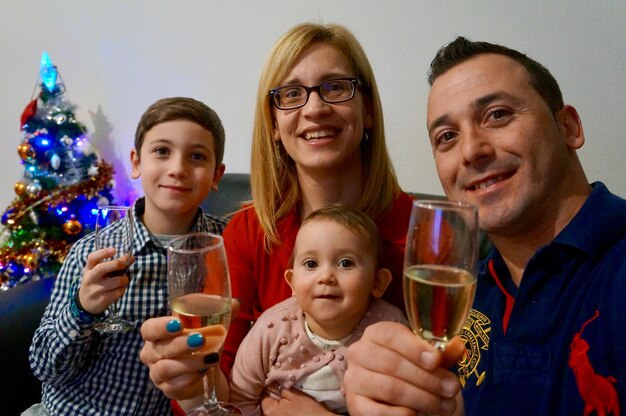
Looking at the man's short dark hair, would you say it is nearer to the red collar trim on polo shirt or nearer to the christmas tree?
the red collar trim on polo shirt

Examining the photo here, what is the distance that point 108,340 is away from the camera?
1609 mm

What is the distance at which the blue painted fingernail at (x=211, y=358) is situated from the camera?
0.97 m

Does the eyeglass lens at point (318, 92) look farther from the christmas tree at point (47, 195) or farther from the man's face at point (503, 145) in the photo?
the christmas tree at point (47, 195)

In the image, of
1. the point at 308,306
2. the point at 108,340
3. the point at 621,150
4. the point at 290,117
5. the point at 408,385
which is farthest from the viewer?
the point at 621,150

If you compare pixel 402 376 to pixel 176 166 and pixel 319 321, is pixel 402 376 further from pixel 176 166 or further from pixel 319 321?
pixel 176 166

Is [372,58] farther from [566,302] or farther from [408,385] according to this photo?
[408,385]

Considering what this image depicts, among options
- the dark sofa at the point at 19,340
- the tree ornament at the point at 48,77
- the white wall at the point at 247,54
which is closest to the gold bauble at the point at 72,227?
the white wall at the point at 247,54

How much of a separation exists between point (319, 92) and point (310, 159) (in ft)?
0.72

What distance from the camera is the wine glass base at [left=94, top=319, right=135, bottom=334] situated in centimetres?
138

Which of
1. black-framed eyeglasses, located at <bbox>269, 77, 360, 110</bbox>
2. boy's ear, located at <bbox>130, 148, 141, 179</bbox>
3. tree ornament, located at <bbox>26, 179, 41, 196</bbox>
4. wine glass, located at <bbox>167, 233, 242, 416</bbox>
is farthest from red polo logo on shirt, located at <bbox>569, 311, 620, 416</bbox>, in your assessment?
tree ornament, located at <bbox>26, 179, 41, 196</bbox>

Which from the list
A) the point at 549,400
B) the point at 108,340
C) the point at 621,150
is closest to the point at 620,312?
the point at 549,400

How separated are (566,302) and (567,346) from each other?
3.8 inches

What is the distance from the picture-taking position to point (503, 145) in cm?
108

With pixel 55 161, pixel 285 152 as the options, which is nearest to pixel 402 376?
pixel 285 152
